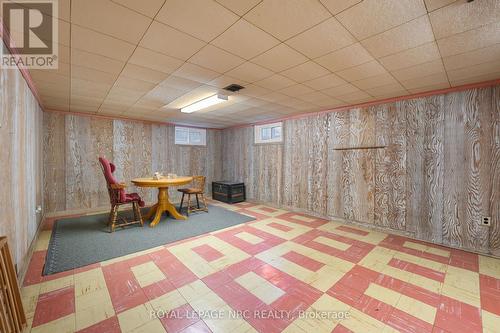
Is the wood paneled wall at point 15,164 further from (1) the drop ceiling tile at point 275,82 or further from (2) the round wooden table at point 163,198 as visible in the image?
(1) the drop ceiling tile at point 275,82

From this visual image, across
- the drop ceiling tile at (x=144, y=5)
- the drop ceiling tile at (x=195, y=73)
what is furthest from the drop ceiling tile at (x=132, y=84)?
the drop ceiling tile at (x=144, y=5)

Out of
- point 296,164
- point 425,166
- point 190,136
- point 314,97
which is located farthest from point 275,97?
point 190,136

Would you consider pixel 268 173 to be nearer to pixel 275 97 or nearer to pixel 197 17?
pixel 275 97

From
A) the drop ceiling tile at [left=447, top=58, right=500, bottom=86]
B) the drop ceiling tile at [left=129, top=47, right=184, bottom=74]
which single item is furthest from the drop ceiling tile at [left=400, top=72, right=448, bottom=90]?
the drop ceiling tile at [left=129, top=47, right=184, bottom=74]

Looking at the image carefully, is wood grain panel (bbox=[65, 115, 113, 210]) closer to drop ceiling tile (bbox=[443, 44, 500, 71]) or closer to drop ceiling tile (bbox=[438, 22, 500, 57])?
drop ceiling tile (bbox=[438, 22, 500, 57])

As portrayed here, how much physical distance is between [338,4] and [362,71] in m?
1.35

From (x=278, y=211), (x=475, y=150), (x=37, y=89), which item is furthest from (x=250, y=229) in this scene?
(x=37, y=89)

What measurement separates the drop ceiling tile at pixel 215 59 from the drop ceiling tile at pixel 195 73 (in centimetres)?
11

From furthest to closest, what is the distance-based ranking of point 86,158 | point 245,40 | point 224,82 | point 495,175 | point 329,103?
point 86,158
point 329,103
point 224,82
point 495,175
point 245,40

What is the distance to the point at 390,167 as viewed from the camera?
3.68 metres

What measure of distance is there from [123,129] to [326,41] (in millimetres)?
5381

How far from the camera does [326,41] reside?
1.92 metres

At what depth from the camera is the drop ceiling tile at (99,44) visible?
1775 millimetres

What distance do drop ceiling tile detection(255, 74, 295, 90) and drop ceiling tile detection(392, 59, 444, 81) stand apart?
1351mm
